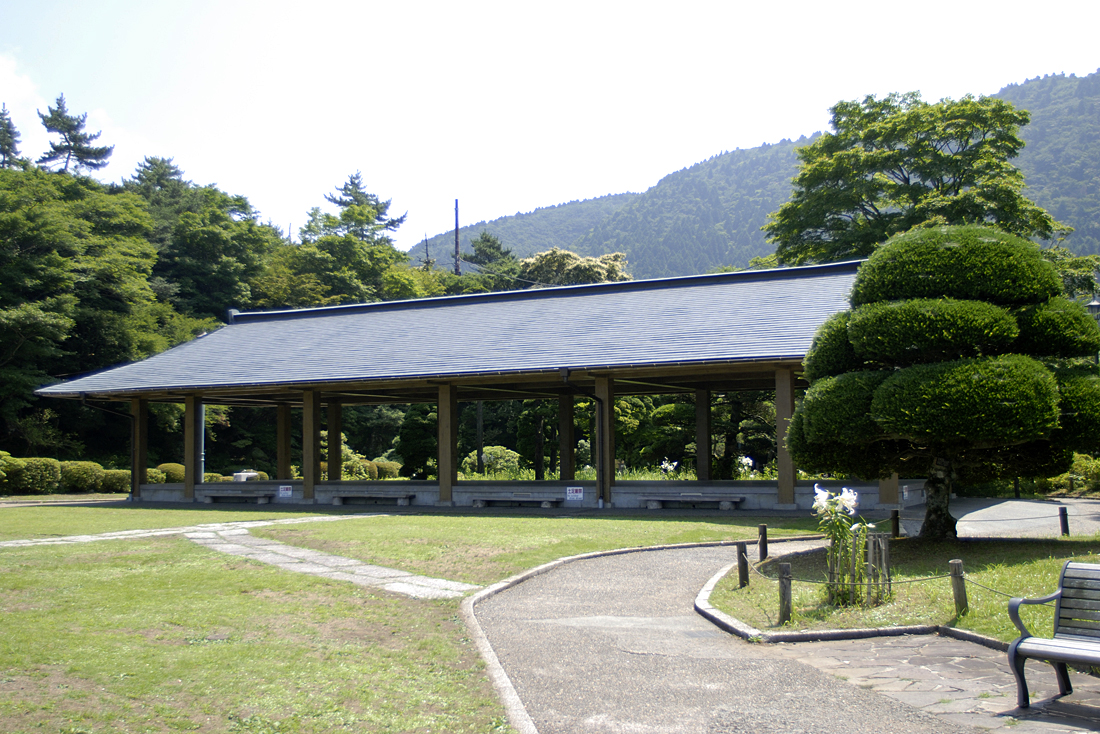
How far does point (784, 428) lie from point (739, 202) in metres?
132

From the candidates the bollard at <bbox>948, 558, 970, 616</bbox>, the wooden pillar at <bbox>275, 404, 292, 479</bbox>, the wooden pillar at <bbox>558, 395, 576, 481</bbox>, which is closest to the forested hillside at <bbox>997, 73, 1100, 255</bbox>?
the wooden pillar at <bbox>558, 395, 576, 481</bbox>

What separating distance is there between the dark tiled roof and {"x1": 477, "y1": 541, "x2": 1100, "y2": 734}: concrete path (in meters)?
10.2

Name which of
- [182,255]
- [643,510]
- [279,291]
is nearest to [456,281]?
[279,291]

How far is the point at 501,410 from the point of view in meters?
46.2

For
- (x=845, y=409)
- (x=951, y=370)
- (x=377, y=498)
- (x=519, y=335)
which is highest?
(x=519, y=335)

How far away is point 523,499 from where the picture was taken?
19.9 meters

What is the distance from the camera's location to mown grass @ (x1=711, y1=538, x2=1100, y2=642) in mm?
6878

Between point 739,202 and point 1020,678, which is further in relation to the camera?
point 739,202

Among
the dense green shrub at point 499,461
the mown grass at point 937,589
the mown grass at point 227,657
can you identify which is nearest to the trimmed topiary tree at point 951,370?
the mown grass at point 937,589

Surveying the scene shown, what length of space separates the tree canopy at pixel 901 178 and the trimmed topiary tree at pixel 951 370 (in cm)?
1890

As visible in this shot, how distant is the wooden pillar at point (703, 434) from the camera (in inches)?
924

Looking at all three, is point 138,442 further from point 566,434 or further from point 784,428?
point 784,428

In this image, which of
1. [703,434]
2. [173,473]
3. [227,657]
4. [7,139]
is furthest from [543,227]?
[227,657]

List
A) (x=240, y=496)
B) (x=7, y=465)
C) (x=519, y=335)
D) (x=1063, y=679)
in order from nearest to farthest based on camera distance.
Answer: (x=1063, y=679) → (x=519, y=335) → (x=240, y=496) → (x=7, y=465)
